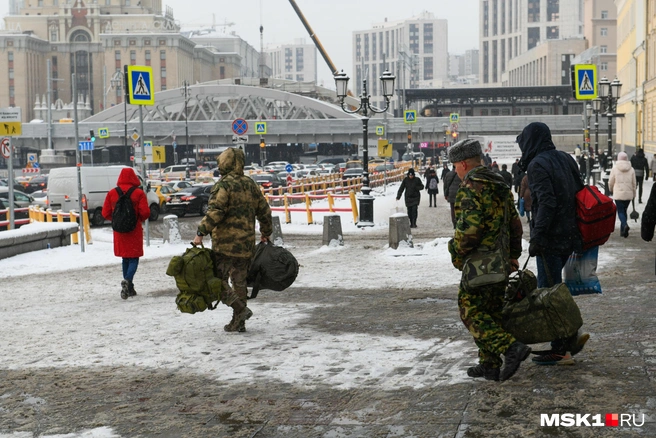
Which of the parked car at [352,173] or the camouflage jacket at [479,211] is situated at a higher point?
the camouflage jacket at [479,211]

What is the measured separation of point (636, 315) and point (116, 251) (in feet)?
20.3

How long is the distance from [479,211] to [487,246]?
0.24m

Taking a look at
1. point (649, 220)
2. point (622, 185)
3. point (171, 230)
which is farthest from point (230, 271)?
point (622, 185)

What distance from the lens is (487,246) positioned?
614cm

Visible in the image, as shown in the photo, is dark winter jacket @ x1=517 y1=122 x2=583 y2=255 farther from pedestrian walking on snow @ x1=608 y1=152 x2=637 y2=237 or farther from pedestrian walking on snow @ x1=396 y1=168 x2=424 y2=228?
pedestrian walking on snow @ x1=396 y1=168 x2=424 y2=228

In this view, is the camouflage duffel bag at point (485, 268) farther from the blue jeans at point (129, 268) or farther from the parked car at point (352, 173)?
the parked car at point (352, 173)

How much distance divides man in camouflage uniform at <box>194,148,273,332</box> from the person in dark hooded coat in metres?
2.80

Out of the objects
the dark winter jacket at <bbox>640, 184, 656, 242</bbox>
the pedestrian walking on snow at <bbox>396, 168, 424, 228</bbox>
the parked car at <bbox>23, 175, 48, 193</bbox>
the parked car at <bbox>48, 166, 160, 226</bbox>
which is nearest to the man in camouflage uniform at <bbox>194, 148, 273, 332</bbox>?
the dark winter jacket at <bbox>640, 184, 656, 242</bbox>

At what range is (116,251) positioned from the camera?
11727mm

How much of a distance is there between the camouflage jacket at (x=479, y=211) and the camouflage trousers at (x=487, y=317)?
24 cm

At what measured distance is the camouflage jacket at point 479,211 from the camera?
6.09m

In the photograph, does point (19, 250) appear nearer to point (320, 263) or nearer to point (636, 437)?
point (320, 263)

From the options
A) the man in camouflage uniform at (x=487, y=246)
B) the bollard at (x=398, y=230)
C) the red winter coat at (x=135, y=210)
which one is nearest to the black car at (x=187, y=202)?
the bollard at (x=398, y=230)

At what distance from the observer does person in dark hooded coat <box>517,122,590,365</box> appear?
6645 millimetres
